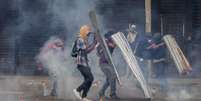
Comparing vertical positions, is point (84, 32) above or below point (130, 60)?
above

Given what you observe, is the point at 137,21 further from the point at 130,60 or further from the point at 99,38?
the point at 99,38

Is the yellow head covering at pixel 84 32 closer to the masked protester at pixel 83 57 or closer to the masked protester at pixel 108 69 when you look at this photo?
the masked protester at pixel 83 57

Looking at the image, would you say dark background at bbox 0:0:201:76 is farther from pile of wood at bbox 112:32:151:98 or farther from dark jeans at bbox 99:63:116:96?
dark jeans at bbox 99:63:116:96

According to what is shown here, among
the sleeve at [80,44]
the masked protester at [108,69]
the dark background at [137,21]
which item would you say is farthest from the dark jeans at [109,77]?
the dark background at [137,21]

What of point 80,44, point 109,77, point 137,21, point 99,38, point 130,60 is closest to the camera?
point 80,44

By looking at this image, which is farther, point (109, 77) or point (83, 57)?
point (109, 77)

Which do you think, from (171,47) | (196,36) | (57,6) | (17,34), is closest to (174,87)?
(171,47)

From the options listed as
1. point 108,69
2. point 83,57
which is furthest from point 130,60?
point 83,57

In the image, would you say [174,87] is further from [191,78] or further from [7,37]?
[7,37]

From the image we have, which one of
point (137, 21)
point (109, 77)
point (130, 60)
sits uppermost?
point (137, 21)

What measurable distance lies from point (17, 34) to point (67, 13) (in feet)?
7.11

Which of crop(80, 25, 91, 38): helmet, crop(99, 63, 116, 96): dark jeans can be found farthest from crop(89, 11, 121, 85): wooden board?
crop(99, 63, 116, 96): dark jeans

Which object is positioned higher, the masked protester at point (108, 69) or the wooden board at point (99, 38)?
the wooden board at point (99, 38)

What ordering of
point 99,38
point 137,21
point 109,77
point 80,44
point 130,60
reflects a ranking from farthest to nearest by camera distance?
point 137,21 < point 109,77 < point 130,60 < point 99,38 < point 80,44
